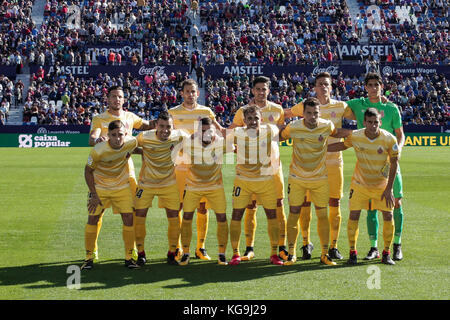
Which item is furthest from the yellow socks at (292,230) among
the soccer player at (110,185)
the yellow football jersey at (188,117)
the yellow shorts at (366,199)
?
the soccer player at (110,185)

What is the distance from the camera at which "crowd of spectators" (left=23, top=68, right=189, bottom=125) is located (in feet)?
127

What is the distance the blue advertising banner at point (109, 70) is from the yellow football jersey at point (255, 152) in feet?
111

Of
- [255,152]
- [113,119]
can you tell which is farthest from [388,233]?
[113,119]

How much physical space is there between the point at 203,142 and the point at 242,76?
1347 inches

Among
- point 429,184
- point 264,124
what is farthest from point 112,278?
point 429,184

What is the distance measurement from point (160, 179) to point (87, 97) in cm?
3247

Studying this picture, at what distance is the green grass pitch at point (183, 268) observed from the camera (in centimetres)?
783

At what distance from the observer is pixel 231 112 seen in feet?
132

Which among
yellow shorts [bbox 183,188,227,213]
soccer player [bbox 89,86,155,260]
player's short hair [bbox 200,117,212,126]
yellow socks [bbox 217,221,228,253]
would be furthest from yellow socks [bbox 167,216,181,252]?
player's short hair [bbox 200,117,212,126]

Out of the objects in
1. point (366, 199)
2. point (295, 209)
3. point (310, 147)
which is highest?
point (310, 147)

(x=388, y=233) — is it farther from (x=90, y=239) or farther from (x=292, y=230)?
(x=90, y=239)

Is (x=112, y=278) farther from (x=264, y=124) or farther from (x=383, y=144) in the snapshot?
(x=383, y=144)

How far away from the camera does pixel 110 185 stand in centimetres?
927

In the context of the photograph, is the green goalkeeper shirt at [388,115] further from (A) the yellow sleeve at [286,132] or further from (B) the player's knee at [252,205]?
(B) the player's knee at [252,205]
